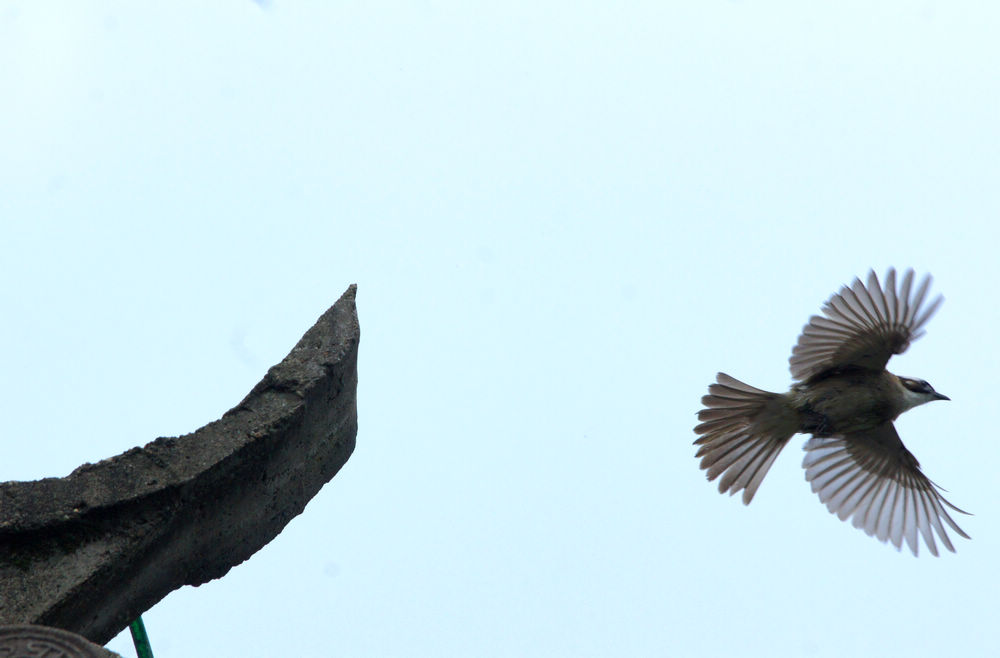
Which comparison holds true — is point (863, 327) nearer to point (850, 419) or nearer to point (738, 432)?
point (850, 419)

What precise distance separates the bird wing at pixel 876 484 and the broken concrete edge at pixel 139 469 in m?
3.94

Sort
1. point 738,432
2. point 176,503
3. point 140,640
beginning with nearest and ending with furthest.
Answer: point 176,503
point 140,640
point 738,432

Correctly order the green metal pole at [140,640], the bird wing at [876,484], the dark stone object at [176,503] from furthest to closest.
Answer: the bird wing at [876,484] → the green metal pole at [140,640] → the dark stone object at [176,503]

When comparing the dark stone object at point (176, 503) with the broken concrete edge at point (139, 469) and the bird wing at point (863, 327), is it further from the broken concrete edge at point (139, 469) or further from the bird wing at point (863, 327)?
the bird wing at point (863, 327)

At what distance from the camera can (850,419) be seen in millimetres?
6750

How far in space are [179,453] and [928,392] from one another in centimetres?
451

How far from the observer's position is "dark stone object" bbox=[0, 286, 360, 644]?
364 cm

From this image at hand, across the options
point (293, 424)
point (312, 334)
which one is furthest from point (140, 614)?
point (312, 334)

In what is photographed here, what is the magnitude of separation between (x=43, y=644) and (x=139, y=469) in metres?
0.73

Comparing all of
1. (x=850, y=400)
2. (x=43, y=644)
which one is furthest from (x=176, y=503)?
(x=850, y=400)

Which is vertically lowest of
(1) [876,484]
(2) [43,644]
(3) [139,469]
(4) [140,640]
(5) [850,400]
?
(2) [43,644]

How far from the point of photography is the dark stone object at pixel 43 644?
3.21 m

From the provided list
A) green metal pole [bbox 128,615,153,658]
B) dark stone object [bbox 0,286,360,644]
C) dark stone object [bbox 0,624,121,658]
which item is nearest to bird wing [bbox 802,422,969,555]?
dark stone object [bbox 0,286,360,644]

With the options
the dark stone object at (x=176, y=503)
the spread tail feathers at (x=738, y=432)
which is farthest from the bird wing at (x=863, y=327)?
the dark stone object at (x=176, y=503)
